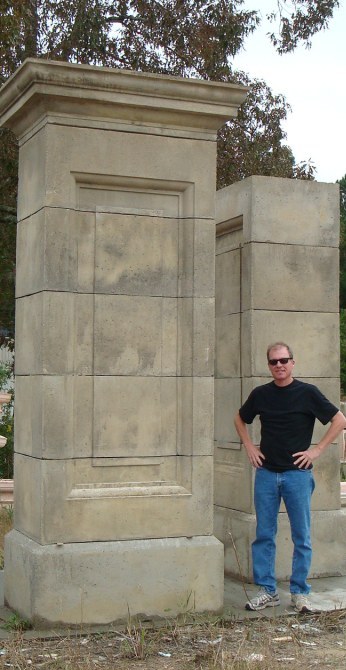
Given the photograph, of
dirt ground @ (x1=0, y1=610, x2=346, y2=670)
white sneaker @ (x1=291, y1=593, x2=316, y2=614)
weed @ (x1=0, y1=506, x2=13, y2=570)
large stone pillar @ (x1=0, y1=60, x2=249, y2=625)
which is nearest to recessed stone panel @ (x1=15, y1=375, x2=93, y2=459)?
large stone pillar @ (x1=0, y1=60, x2=249, y2=625)

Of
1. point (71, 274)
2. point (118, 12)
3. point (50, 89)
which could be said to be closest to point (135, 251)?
point (71, 274)

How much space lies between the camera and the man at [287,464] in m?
6.52

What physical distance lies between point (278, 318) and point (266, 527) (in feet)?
6.32

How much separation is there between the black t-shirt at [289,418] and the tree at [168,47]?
329 inches

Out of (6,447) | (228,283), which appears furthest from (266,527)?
(6,447)

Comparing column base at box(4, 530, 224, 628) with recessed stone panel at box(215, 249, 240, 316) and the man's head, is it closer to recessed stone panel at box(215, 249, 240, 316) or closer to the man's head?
the man's head

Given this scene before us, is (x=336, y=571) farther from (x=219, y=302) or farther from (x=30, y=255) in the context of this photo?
(x=30, y=255)

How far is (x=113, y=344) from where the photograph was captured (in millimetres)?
6391

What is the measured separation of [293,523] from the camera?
21.5ft

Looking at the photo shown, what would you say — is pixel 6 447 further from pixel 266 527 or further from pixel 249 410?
pixel 266 527

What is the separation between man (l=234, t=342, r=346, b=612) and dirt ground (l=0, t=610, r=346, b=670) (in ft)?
1.18

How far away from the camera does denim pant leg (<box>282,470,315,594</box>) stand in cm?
652

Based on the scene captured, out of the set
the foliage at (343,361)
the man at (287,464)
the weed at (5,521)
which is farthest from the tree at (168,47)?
the foliage at (343,361)

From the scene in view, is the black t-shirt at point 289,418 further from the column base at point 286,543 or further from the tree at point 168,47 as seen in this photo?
the tree at point 168,47
